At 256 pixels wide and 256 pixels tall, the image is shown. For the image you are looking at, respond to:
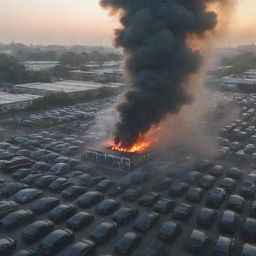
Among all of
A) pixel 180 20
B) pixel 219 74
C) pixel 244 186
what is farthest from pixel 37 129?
pixel 219 74

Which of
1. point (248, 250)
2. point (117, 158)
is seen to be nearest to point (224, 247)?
point (248, 250)

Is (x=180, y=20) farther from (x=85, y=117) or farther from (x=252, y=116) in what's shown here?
(x=252, y=116)

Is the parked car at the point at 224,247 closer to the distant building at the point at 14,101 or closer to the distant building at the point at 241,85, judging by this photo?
the distant building at the point at 14,101

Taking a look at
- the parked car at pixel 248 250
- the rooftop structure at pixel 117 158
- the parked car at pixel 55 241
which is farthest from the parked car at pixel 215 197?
the parked car at pixel 55 241

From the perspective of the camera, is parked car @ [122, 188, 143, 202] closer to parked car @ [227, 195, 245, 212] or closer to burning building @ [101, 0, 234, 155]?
parked car @ [227, 195, 245, 212]

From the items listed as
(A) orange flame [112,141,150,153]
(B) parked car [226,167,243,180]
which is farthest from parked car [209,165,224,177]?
(A) orange flame [112,141,150,153]

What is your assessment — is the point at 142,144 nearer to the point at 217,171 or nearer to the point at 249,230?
the point at 217,171
